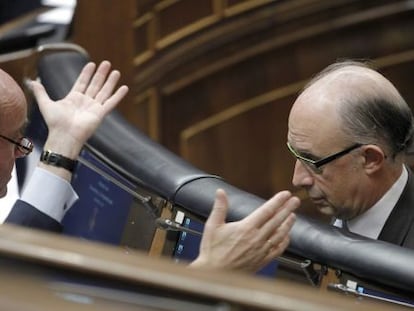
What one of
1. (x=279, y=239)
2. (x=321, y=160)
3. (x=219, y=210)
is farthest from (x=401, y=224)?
(x=219, y=210)

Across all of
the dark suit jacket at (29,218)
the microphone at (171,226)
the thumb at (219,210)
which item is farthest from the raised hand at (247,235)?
the dark suit jacket at (29,218)

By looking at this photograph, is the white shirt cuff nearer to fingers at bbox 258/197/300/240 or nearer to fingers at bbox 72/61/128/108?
fingers at bbox 72/61/128/108

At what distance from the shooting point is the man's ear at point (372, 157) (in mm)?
1657

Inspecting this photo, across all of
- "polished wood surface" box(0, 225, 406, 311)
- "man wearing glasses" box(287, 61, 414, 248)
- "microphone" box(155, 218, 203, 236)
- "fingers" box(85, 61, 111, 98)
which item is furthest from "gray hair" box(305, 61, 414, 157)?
"polished wood surface" box(0, 225, 406, 311)

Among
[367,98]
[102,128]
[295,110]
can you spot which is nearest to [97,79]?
[102,128]

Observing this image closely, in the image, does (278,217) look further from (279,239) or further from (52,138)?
(52,138)

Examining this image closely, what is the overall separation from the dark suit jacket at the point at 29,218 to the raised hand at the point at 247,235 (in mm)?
423

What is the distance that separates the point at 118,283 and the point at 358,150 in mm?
902

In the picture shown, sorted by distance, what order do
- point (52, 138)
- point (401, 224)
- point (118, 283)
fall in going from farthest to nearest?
point (52, 138), point (401, 224), point (118, 283)

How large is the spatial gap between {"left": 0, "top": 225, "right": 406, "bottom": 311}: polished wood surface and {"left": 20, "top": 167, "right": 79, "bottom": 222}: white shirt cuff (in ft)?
2.90

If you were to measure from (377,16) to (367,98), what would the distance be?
1.87m

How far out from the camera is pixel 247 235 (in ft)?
4.46

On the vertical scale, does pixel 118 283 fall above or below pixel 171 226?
below

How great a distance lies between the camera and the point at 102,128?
1932mm
